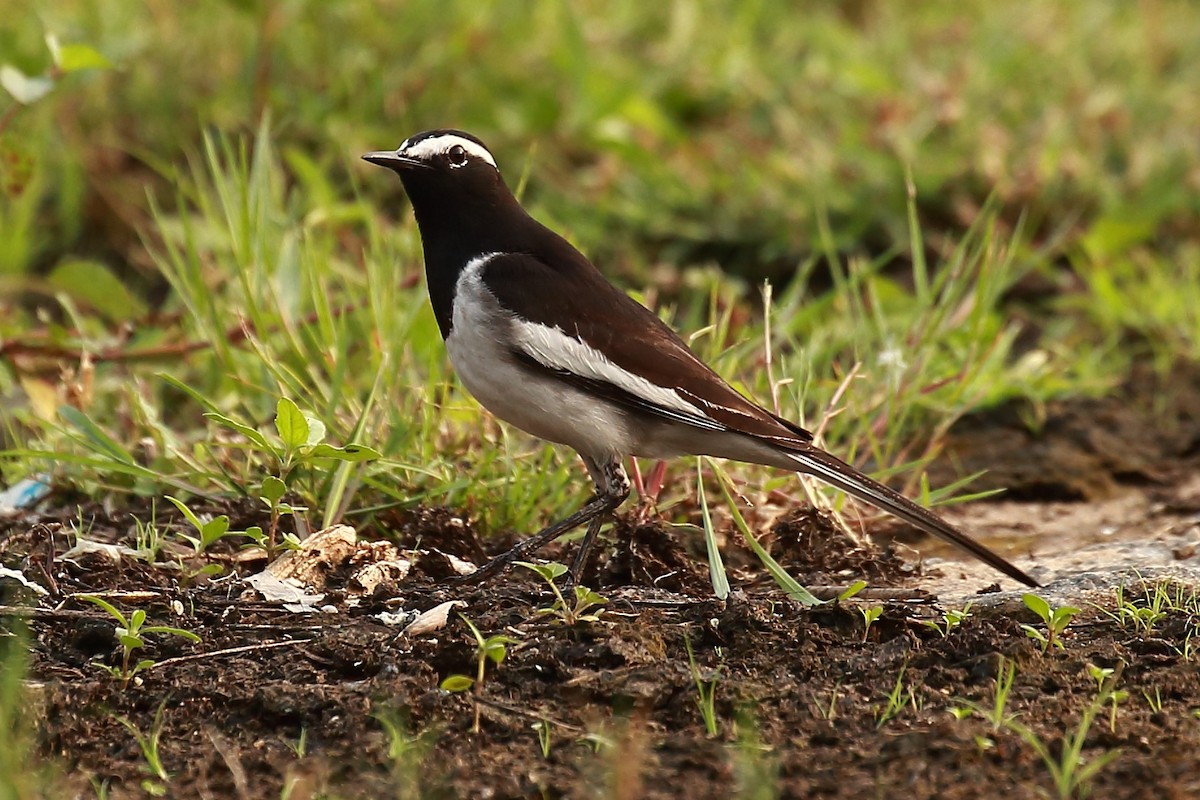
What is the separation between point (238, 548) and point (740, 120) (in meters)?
4.93

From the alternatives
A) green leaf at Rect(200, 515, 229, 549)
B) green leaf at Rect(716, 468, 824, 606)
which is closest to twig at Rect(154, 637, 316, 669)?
green leaf at Rect(200, 515, 229, 549)

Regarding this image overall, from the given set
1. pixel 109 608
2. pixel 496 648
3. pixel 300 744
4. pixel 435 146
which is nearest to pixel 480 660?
pixel 496 648

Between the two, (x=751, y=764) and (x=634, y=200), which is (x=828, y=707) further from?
(x=634, y=200)

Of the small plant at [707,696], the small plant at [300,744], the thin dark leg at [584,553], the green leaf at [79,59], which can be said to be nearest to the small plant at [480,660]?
the small plant at [300,744]

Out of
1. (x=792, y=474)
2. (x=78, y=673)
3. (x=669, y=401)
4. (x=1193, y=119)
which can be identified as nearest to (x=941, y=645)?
(x=669, y=401)

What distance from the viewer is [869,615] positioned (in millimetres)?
3895

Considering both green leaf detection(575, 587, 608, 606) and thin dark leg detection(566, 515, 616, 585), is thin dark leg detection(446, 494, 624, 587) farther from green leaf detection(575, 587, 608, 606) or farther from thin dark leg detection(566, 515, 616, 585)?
green leaf detection(575, 587, 608, 606)

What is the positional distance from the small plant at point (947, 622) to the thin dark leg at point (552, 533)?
106cm

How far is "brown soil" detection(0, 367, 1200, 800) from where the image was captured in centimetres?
321

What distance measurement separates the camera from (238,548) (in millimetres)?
4598

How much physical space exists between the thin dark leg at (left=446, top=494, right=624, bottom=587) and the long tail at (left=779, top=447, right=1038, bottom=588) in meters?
0.54

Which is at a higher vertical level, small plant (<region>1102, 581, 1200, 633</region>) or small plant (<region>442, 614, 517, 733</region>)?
small plant (<region>442, 614, 517, 733</region>)

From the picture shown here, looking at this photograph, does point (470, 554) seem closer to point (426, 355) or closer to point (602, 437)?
point (602, 437)

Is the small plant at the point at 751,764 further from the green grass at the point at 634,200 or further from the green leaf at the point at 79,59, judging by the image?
the green leaf at the point at 79,59
